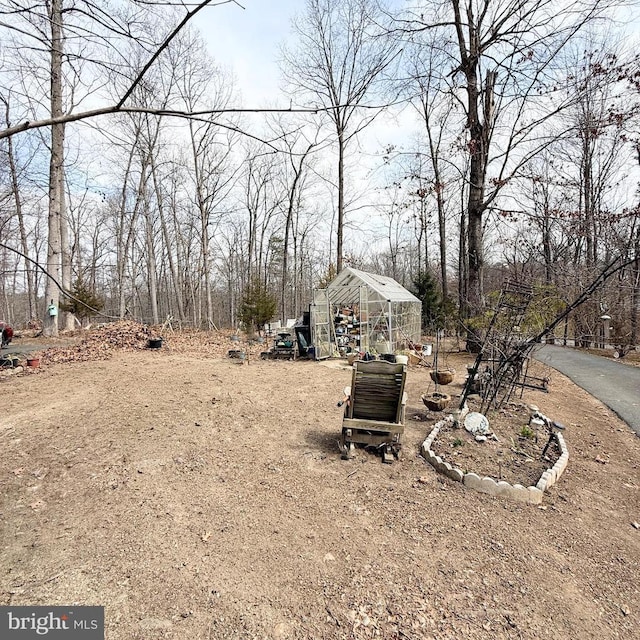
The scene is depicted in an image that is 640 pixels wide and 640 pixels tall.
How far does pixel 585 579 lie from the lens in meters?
2.44

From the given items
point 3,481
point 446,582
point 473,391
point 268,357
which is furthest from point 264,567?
point 268,357

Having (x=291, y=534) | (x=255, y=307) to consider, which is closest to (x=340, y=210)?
(x=255, y=307)

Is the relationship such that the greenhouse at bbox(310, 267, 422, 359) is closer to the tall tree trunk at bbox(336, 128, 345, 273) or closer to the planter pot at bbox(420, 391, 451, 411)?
the tall tree trunk at bbox(336, 128, 345, 273)

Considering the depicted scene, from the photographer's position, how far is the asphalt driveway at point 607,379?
20.2 feet

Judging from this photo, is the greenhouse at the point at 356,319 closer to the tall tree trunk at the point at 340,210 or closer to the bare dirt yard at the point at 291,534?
the tall tree trunk at the point at 340,210

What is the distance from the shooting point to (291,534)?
2.82 m

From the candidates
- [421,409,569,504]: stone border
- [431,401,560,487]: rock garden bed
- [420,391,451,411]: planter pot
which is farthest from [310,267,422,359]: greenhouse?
[421,409,569,504]: stone border

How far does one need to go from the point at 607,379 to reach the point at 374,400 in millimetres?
7267

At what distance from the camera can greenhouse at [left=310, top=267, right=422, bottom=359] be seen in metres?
11.0

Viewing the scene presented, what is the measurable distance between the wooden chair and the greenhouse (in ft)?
20.2

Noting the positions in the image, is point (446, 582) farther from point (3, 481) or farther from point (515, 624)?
point (3, 481)

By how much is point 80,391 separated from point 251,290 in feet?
31.5

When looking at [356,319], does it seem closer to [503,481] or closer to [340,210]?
[340,210]

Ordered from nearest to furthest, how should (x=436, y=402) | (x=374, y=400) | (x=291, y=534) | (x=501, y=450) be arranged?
(x=291, y=534), (x=501, y=450), (x=374, y=400), (x=436, y=402)
